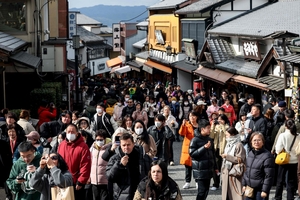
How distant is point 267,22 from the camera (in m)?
23.4

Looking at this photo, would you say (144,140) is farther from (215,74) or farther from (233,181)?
(215,74)

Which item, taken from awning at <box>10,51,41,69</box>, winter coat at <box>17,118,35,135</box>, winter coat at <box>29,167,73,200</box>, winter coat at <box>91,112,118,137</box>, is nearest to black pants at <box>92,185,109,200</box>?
winter coat at <box>29,167,73,200</box>

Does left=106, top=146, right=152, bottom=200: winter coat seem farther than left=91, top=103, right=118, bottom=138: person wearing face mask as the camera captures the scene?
No

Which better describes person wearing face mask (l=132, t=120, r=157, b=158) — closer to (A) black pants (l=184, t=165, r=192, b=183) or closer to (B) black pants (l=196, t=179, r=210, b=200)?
(B) black pants (l=196, t=179, r=210, b=200)

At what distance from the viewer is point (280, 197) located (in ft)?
35.6

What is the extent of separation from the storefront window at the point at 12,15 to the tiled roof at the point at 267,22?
8.30 metres

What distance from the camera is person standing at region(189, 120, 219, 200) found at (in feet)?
33.3

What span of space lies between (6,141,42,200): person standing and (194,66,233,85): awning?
17.2 m

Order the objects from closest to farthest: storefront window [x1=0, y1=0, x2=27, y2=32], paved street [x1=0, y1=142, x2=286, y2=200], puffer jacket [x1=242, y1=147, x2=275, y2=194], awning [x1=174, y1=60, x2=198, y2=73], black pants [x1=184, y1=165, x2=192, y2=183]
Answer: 1. puffer jacket [x1=242, y1=147, x2=275, y2=194]
2. paved street [x1=0, y1=142, x2=286, y2=200]
3. black pants [x1=184, y1=165, x2=192, y2=183]
4. storefront window [x1=0, y1=0, x2=27, y2=32]
5. awning [x1=174, y1=60, x2=198, y2=73]

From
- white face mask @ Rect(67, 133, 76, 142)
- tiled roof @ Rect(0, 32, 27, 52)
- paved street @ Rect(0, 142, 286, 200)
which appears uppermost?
tiled roof @ Rect(0, 32, 27, 52)

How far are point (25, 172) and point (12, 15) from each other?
16.3 meters

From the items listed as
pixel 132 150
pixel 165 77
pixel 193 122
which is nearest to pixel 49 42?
pixel 193 122

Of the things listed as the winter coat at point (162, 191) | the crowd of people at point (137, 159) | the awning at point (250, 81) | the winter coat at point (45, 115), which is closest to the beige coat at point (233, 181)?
the crowd of people at point (137, 159)

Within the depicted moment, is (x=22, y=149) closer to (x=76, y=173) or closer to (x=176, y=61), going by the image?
(x=76, y=173)
